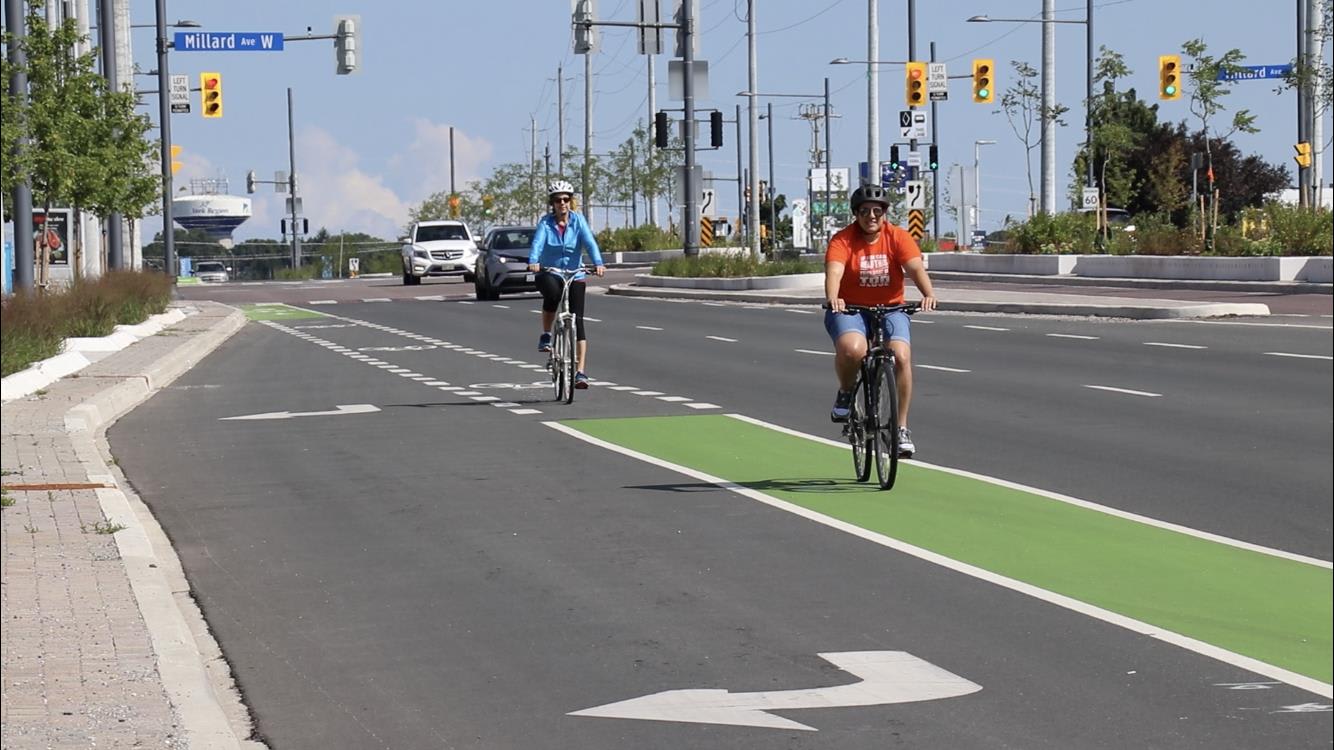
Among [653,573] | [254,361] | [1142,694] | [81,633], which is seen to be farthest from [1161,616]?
[254,361]

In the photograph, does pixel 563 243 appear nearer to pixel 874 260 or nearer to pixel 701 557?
pixel 701 557

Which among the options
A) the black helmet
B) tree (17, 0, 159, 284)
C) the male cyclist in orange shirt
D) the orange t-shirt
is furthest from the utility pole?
the black helmet

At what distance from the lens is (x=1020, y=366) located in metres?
15.3

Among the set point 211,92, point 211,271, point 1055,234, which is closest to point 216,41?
point 211,92

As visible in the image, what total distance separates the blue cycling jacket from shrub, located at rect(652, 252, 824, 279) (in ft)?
36.0

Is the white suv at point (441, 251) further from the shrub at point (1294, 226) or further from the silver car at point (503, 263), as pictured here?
the shrub at point (1294, 226)

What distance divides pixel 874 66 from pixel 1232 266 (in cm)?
3080

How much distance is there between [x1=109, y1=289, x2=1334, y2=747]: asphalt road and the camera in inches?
224

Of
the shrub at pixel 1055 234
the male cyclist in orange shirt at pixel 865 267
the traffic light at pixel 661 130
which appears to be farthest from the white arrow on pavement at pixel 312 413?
the shrub at pixel 1055 234

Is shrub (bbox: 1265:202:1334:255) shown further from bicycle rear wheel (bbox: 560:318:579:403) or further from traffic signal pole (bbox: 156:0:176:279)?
traffic signal pole (bbox: 156:0:176:279)

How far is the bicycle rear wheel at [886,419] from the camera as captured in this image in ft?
14.8

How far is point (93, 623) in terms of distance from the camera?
25.1ft

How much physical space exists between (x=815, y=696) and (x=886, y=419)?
1174 millimetres

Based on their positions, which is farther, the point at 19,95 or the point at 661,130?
the point at 661,130
